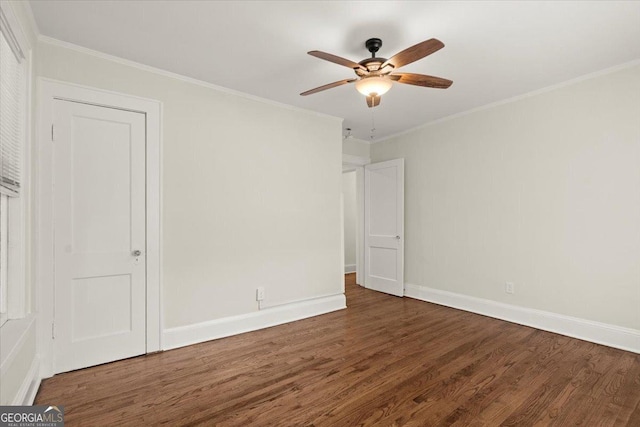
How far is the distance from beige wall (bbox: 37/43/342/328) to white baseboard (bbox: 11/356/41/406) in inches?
36.7

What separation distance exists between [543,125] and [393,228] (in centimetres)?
235

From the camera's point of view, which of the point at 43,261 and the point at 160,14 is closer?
the point at 160,14

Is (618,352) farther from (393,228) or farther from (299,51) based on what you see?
(299,51)

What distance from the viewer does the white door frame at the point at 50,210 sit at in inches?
95.3

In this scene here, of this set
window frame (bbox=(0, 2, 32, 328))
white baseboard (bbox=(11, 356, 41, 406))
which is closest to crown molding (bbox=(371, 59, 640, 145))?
window frame (bbox=(0, 2, 32, 328))

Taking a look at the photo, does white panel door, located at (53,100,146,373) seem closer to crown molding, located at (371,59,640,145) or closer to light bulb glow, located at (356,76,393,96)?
light bulb glow, located at (356,76,393,96)

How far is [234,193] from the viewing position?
3426 mm

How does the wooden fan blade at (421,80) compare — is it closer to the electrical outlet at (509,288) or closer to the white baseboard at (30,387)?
the electrical outlet at (509,288)

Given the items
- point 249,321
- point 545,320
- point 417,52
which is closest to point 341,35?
point 417,52

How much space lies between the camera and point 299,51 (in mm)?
2664

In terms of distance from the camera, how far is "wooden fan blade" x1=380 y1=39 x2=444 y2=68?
1.95 m

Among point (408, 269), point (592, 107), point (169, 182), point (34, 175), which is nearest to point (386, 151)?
point (408, 269)

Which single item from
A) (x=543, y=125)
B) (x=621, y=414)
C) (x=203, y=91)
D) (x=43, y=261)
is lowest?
(x=621, y=414)

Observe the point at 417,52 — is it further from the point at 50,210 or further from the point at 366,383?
the point at 50,210
